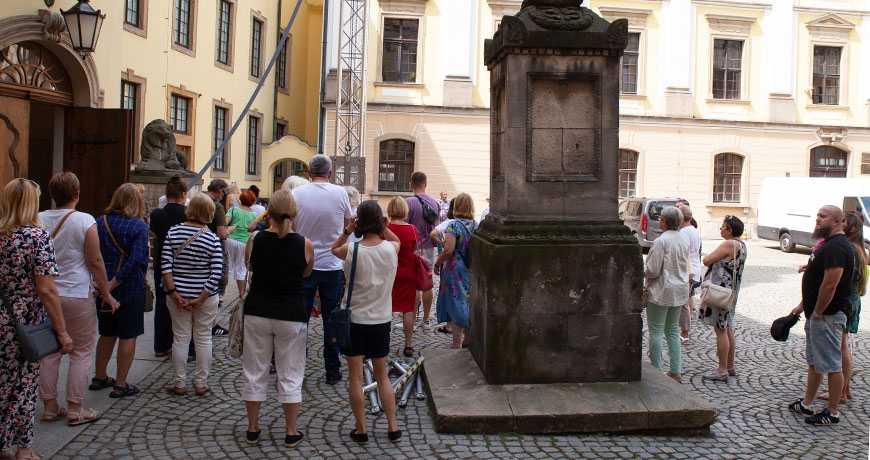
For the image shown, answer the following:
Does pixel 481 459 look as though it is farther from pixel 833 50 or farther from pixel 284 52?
pixel 833 50

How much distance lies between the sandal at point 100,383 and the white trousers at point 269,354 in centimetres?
174

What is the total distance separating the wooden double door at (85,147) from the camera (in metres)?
9.38

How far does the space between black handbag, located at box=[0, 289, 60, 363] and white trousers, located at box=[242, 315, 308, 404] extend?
3.69ft

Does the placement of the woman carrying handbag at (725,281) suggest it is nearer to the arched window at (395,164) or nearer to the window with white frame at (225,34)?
the window with white frame at (225,34)

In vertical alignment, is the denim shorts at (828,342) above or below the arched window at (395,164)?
below

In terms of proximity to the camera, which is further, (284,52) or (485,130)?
(284,52)

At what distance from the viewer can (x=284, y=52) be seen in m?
27.5

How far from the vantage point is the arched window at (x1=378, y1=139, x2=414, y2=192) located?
2620cm

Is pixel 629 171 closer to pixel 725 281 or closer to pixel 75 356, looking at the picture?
pixel 725 281

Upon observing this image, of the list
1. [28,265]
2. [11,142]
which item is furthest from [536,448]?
[11,142]

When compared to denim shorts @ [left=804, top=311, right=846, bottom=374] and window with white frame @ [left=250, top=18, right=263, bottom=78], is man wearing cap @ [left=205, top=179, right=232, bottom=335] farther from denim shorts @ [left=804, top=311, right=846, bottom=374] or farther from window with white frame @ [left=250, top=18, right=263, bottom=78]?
window with white frame @ [left=250, top=18, right=263, bottom=78]

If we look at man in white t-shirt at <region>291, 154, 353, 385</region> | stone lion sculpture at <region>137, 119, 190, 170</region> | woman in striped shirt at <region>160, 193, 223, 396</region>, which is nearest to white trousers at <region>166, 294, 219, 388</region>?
woman in striped shirt at <region>160, 193, 223, 396</region>

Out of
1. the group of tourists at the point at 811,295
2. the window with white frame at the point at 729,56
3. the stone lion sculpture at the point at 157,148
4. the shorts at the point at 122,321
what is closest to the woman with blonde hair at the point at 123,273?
the shorts at the point at 122,321

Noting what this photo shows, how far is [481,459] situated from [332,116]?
21759 millimetres
